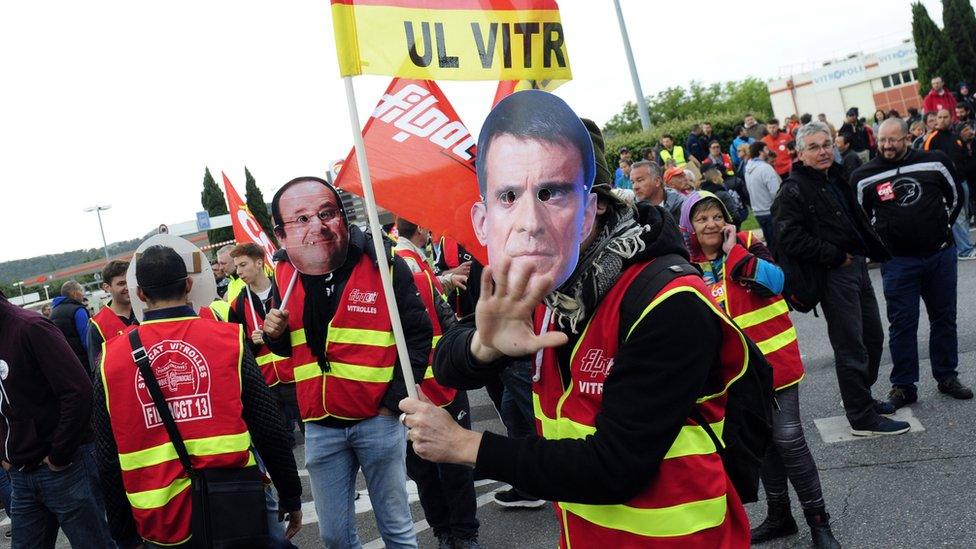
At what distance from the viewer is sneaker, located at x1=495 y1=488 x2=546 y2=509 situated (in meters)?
5.54

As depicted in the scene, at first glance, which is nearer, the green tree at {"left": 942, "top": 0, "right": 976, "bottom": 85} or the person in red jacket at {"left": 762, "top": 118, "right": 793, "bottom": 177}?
the person in red jacket at {"left": 762, "top": 118, "right": 793, "bottom": 177}

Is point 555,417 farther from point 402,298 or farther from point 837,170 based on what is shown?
point 837,170

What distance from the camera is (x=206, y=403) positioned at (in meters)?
3.34

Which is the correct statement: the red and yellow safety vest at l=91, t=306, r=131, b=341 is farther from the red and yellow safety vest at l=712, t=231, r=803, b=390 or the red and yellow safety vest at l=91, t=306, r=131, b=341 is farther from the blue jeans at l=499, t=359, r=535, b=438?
the red and yellow safety vest at l=712, t=231, r=803, b=390

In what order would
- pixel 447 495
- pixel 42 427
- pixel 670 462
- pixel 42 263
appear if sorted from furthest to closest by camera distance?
pixel 42 263
pixel 447 495
pixel 42 427
pixel 670 462

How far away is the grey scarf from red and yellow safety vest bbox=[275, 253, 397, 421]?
7.18 ft

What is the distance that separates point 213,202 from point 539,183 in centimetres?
4437

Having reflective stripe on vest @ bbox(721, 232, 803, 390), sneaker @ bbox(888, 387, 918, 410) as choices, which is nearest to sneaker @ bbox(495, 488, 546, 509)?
reflective stripe on vest @ bbox(721, 232, 803, 390)

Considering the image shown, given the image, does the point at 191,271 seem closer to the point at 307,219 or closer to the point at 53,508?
the point at 307,219

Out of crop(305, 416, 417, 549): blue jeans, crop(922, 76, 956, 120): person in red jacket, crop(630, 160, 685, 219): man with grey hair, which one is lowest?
crop(305, 416, 417, 549): blue jeans

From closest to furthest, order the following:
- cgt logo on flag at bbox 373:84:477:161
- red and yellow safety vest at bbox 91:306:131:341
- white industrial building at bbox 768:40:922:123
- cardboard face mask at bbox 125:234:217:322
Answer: cgt logo on flag at bbox 373:84:477:161, cardboard face mask at bbox 125:234:217:322, red and yellow safety vest at bbox 91:306:131:341, white industrial building at bbox 768:40:922:123

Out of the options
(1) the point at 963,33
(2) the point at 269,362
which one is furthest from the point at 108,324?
(1) the point at 963,33

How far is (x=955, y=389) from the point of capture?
5859 millimetres

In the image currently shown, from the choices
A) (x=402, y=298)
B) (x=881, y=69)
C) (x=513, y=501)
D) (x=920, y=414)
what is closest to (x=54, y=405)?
(x=402, y=298)
